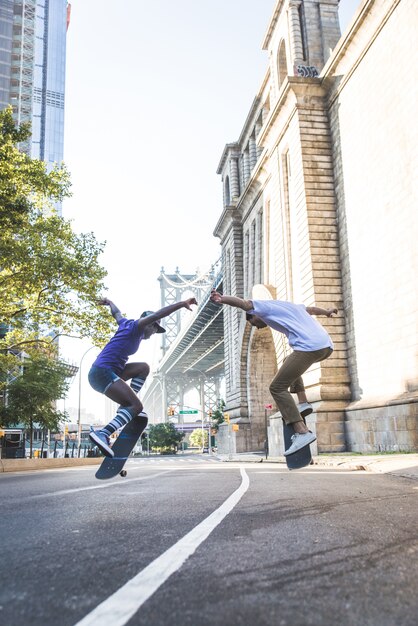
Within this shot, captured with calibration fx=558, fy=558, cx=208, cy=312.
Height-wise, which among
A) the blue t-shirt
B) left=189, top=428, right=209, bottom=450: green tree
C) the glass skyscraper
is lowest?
left=189, top=428, right=209, bottom=450: green tree

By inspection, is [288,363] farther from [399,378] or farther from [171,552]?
[399,378]

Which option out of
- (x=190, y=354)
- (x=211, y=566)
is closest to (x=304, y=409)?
(x=211, y=566)

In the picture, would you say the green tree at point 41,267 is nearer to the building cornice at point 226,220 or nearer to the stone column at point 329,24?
the stone column at point 329,24

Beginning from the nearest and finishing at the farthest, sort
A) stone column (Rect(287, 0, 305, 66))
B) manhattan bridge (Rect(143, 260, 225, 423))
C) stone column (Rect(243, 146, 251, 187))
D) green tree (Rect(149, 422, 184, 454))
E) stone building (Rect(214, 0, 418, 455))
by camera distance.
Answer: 1. stone building (Rect(214, 0, 418, 455))
2. stone column (Rect(287, 0, 305, 66))
3. stone column (Rect(243, 146, 251, 187))
4. manhattan bridge (Rect(143, 260, 225, 423))
5. green tree (Rect(149, 422, 184, 454))

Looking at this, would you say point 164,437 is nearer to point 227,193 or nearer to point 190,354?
Result: point 190,354

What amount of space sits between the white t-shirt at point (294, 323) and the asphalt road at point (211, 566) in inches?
67.3

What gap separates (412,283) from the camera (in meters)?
17.0

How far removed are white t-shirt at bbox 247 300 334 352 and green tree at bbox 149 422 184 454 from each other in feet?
285

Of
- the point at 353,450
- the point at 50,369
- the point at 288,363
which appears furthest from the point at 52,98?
the point at 288,363

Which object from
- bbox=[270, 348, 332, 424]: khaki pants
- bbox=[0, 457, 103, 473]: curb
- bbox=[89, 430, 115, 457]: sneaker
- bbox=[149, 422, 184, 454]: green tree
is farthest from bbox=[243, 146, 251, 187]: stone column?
bbox=[149, 422, 184, 454]: green tree

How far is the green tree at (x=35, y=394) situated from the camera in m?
30.0

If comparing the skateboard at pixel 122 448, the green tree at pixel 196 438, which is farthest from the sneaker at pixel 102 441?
the green tree at pixel 196 438

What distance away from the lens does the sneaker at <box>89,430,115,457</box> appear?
537 centimetres

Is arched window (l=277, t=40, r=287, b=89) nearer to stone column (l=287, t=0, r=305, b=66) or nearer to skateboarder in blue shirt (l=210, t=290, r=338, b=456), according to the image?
stone column (l=287, t=0, r=305, b=66)
